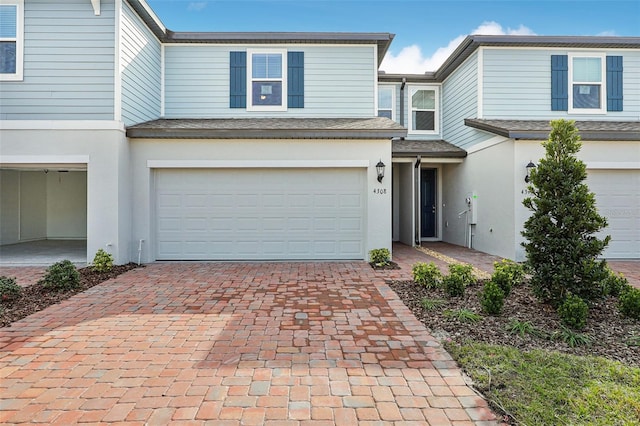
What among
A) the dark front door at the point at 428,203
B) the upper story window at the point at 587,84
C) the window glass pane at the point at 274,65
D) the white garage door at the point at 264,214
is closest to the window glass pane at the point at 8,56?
the white garage door at the point at 264,214

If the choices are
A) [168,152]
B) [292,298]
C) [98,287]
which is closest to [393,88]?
[168,152]

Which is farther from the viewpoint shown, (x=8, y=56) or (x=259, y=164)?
(x=259, y=164)

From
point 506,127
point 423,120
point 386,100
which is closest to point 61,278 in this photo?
point 506,127

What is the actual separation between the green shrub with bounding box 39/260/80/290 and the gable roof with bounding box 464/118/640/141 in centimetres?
952

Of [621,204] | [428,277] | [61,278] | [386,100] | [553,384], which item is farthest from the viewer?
[386,100]

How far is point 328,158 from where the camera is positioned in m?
8.59

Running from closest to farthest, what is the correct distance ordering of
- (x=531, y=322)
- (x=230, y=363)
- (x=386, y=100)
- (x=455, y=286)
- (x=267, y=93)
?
(x=230, y=363) → (x=531, y=322) → (x=455, y=286) → (x=267, y=93) → (x=386, y=100)

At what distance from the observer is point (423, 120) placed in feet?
43.0

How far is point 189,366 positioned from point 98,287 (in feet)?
12.9

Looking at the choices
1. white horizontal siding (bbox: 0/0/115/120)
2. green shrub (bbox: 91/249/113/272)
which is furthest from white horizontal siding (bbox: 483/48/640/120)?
green shrub (bbox: 91/249/113/272)

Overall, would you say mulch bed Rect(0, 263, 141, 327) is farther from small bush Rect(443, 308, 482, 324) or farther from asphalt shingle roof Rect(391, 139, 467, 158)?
asphalt shingle roof Rect(391, 139, 467, 158)

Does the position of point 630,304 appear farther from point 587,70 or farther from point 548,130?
point 587,70

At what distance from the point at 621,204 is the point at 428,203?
18.7ft

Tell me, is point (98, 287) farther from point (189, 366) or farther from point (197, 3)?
point (197, 3)
